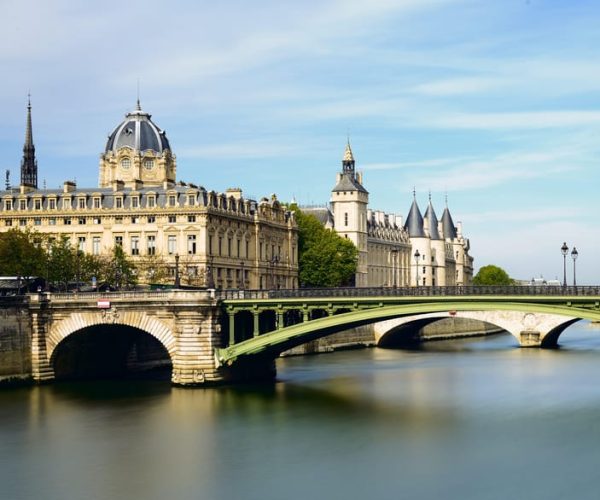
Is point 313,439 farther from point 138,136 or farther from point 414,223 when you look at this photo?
point 414,223

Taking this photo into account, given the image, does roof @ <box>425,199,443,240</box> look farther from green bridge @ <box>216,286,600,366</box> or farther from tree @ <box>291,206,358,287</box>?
green bridge @ <box>216,286,600,366</box>

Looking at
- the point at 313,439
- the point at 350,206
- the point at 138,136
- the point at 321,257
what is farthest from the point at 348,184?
the point at 313,439

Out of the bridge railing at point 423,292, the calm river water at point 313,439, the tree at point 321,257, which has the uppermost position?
the tree at point 321,257

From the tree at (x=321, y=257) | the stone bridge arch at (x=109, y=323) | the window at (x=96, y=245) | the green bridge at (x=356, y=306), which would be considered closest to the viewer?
the green bridge at (x=356, y=306)

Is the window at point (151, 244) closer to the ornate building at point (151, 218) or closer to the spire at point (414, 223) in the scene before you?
the ornate building at point (151, 218)

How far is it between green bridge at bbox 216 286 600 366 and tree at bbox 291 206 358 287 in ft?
188

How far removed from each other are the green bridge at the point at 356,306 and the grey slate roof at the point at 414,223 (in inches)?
4572

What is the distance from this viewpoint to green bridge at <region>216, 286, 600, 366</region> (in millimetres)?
55656

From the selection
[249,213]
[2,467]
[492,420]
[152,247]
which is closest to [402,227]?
[249,213]

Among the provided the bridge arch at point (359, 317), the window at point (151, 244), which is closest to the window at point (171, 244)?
the window at point (151, 244)

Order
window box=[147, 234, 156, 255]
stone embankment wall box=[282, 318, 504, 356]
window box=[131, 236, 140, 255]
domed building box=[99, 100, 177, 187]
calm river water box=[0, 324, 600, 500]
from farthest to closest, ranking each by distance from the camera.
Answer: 1. domed building box=[99, 100, 177, 187]
2. window box=[131, 236, 140, 255]
3. window box=[147, 234, 156, 255]
4. stone embankment wall box=[282, 318, 504, 356]
5. calm river water box=[0, 324, 600, 500]

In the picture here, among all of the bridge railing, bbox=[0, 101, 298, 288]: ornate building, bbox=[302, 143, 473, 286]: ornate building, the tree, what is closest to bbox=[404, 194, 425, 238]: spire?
bbox=[302, 143, 473, 286]: ornate building

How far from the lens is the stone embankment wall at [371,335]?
94.4m

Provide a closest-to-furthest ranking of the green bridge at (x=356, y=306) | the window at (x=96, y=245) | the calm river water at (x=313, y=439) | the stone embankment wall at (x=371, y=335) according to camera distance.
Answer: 1. the calm river water at (x=313, y=439)
2. the green bridge at (x=356, y=306)
3. the stone embankment wall at (x=371, y=335)
4. the window at (x=96, y=245)
